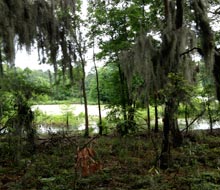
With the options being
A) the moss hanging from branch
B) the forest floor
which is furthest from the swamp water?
the moss hanging from branch

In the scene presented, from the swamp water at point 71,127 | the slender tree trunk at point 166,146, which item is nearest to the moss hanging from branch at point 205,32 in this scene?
the slender tree trunk at point 166,146

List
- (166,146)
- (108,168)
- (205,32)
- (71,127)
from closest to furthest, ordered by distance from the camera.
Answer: (108,168) → (166,146) → (205,32) → (71,127)

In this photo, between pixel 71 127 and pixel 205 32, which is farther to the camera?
pixel 71 127

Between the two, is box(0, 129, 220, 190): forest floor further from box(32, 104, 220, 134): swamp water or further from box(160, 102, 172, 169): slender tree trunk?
box(32, 104, 220, 134): swamp water

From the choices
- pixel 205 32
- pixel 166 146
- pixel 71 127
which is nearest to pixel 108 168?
pixel 166 146

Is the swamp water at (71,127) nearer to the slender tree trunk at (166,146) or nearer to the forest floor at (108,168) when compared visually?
the forest floor at (108,168)

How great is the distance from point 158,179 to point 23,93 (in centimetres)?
415

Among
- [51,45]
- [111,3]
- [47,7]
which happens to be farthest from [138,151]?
[111,3]

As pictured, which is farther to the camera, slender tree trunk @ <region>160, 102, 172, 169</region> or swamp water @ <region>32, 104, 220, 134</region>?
swamp water @ <region>32, 104, 220, 134</region>

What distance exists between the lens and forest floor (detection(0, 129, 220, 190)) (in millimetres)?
5617

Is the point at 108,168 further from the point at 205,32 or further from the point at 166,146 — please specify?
the point at 205,32

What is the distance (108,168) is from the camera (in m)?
6.89

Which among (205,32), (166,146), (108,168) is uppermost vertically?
(205,32)

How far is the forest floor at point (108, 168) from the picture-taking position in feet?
18.4
